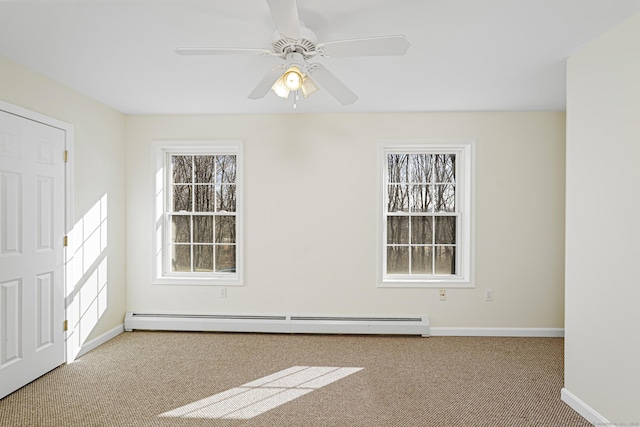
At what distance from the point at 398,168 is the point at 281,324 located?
7.27 ft

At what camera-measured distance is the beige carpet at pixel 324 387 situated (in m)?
2.48

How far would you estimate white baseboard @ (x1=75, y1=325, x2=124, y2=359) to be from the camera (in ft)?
11.7

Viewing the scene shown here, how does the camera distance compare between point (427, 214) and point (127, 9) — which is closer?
point (127, 9)

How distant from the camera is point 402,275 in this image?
427cm

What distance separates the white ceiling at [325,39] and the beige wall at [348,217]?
1.67ft

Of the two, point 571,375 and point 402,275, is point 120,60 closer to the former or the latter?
point 402,275

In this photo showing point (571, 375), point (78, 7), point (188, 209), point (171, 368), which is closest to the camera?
point (78, 7)

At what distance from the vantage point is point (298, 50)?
2152 millimetres

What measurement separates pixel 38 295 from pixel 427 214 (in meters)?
3.78

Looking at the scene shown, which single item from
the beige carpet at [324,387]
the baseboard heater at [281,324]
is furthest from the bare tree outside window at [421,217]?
the beige carpet at [324,387]

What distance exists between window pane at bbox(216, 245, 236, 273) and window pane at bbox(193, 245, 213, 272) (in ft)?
0.28

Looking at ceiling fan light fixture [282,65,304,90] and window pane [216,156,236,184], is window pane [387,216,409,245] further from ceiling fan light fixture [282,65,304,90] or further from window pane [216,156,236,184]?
ceiling fan light fixture [282,65,304,90]

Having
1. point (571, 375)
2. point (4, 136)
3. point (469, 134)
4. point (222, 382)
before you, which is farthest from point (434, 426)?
point (4, 136)

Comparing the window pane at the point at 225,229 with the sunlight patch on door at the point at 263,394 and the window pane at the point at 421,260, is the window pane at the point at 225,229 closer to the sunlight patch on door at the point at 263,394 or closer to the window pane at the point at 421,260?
the sunlight patch on door at the point at 263,394
